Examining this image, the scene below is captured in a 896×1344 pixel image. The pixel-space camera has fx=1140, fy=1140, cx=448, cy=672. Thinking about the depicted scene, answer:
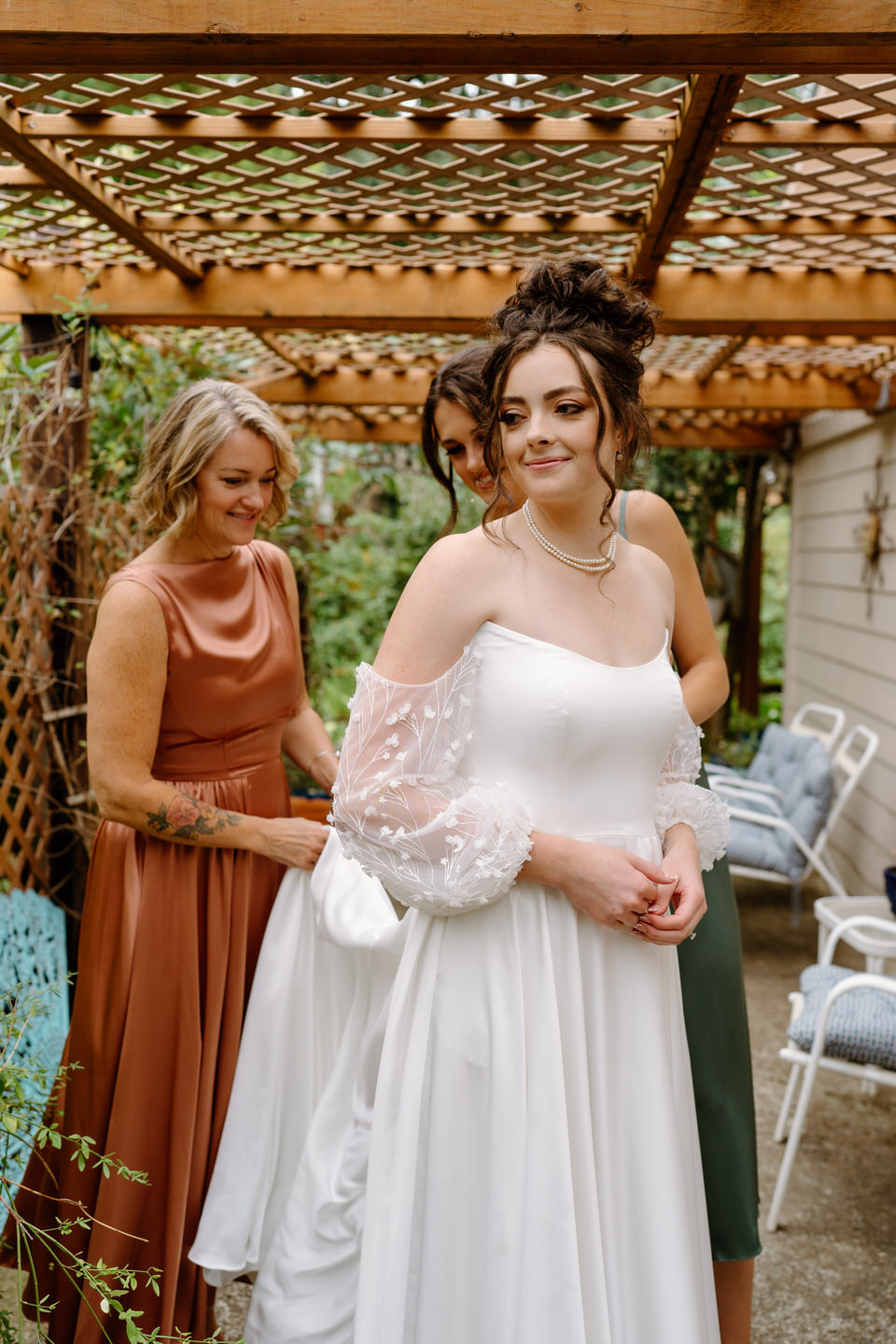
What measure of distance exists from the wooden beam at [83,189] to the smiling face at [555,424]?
1391 mm

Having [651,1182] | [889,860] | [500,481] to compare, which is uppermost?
[500,481]

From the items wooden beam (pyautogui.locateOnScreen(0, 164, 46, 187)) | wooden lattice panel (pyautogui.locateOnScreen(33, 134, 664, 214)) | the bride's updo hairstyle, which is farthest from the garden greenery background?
the bride's updo hairstyle

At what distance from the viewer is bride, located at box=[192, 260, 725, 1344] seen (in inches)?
61.4

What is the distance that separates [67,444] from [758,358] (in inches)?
126

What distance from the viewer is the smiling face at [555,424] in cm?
159

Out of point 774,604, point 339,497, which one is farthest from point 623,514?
point 774,604

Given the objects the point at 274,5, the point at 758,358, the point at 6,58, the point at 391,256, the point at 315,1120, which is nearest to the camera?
the point at 274,5

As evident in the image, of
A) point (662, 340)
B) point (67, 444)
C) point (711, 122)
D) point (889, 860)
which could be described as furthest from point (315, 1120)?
point (889, 860)

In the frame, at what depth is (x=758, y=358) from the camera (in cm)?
530

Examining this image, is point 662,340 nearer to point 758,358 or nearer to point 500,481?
point 758,358

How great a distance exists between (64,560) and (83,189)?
1290 mm

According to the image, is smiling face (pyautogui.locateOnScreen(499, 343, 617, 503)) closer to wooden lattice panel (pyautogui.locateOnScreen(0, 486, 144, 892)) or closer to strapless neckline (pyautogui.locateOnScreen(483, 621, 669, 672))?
strapless neckline (pyautogui.locateOnScreen(483, 621, 669, 672))

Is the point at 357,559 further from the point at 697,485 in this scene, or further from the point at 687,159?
the point at 687,159

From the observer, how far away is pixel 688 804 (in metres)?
1.89
